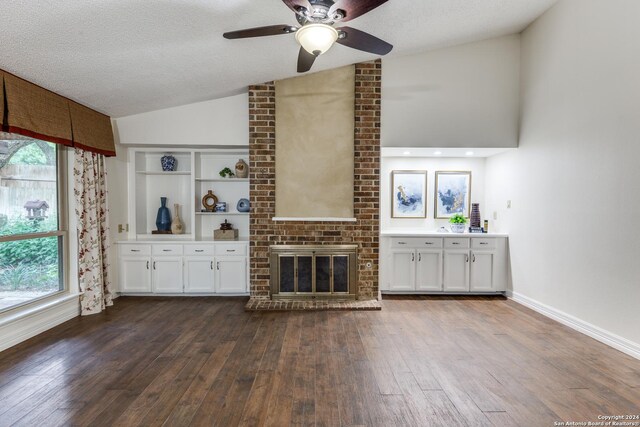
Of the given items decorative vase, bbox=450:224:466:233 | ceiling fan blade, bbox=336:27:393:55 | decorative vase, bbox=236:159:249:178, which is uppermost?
ceiling fan blade, bbox=336:27:393:55

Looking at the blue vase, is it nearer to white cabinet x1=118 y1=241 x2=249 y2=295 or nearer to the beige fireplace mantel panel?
white cabinet x1=118 y1=241 x2=249 y2=295

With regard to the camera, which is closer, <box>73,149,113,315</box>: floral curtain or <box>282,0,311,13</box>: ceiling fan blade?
<box>282,0,311,13</box>: ceiling fan blade

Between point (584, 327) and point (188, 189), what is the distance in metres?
5.33

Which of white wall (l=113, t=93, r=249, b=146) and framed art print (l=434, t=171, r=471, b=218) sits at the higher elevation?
white wall (l=113, t=93, r=249, b=146)

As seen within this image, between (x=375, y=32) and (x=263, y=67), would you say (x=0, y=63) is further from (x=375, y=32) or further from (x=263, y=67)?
(x=375, y=32)

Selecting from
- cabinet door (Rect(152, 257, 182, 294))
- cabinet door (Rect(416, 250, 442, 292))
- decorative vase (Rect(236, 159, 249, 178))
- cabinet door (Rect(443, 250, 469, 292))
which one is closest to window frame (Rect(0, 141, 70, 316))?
cabinet door (Rect(152, 257, 182, 294))

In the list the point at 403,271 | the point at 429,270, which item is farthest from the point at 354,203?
the point at 429,270

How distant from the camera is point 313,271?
176 inches

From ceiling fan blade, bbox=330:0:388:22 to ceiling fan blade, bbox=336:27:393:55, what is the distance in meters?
0.21

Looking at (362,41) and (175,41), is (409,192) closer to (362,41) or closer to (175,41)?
(362,41)

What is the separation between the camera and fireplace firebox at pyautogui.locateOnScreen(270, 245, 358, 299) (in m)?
4.46

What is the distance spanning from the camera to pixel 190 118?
462cm

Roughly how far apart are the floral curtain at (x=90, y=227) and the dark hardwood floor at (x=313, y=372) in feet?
0.99

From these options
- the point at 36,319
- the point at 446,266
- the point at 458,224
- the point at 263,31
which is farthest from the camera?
the point at 458,224
